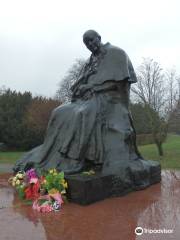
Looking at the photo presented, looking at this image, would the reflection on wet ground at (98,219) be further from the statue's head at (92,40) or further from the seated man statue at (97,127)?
the statue's head at (92,40)

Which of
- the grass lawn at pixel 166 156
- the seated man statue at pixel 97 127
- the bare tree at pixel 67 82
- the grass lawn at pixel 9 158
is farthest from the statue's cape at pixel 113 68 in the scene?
the bare tree at pixel 67 82

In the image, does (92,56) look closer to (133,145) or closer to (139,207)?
(133,145)

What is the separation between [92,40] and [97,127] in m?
1.54

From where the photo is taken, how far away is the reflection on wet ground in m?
4.11

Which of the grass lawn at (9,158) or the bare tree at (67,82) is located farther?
the bare tree at (67,82)

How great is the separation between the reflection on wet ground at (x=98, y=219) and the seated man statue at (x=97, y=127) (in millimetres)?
639

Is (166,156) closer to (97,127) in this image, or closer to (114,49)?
(114,49)

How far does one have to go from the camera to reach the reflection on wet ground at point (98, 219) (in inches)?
162

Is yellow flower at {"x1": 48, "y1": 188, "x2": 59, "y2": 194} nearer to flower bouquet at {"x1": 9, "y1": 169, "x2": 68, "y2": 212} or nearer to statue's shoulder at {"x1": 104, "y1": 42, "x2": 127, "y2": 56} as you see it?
flower bouquet at {"x1": 9, "y1": 169, "x2": 68, "y2": 212}

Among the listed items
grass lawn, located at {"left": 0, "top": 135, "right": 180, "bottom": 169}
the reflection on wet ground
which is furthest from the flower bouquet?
grass lawn, located at {"left": 0, "top": 135, "right": 180, "bottom": 169}

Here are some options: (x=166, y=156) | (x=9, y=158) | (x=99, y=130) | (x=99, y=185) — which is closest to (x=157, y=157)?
(x=166, y=156)

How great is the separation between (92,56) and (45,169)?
2.19 metres

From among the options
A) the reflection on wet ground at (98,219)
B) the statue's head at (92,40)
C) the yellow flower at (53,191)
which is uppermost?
the statue's head at (92,40)

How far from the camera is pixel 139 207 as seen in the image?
17.4 ft
